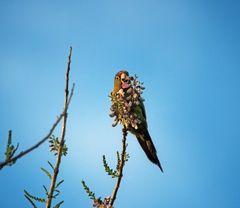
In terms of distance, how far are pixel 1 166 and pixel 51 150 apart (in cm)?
192

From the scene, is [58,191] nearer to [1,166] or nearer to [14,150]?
[14,150]

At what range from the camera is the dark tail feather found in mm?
6314

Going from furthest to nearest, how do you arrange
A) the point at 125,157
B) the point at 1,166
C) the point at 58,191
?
the point at 125,157, the point at 58,191, the point at 1,166

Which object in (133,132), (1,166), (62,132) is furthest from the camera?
(133,132)

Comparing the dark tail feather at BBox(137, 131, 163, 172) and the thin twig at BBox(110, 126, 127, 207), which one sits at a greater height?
the dark tail feather at BBox(137, 131, 163, 172)

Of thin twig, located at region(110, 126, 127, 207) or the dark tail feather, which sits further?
the dark tail feather

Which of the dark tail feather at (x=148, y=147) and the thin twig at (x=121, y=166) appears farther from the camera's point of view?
the dark tail feather at (x=148, y=147)

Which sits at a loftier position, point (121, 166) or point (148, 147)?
point (148, 147)

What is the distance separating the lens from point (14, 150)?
7.15 feet

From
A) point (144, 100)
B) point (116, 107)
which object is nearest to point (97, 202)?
point (116, 107)

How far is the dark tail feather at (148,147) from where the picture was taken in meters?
6.31

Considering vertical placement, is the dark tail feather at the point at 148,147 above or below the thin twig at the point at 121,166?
above

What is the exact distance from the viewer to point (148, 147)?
22.0 ft

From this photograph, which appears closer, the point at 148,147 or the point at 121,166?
the point at 121,166
